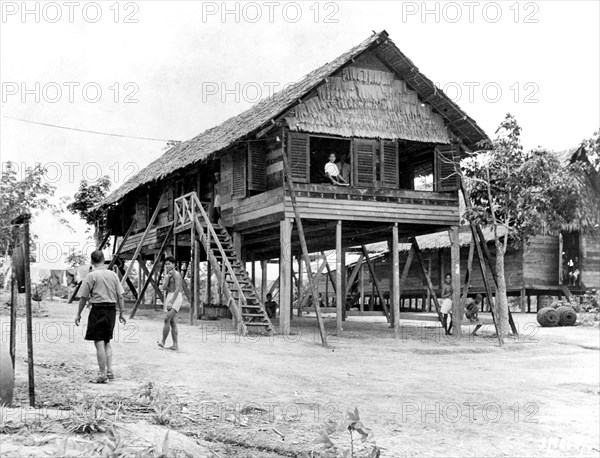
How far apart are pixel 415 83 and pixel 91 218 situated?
20.1 m

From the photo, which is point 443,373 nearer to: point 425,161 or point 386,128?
point 386,128

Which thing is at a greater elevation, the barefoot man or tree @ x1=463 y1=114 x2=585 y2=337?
tree @ x1=463 y1=114 x2=585 y2=337

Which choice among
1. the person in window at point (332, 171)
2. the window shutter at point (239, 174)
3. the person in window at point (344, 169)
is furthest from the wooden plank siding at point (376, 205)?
the window shutter at point (239, 174)

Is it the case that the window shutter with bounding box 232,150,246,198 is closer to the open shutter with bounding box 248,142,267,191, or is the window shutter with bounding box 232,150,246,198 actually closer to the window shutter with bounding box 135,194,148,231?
the open shutter with bounding box 248,142,267,191

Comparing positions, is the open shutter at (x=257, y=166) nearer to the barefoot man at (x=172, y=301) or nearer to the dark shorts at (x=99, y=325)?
the barefoot man at (x=172, y=301)

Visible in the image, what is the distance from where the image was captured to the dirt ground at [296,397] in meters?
5.73

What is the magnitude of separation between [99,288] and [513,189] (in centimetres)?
1226

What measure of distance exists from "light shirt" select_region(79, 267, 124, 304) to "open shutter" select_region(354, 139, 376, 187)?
9316 millimetres

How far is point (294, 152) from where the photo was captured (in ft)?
54.8

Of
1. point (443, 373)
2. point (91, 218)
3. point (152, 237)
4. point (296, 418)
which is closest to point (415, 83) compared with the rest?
point (443, 373)

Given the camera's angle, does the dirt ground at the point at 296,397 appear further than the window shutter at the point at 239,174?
No

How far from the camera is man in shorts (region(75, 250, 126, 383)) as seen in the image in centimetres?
866

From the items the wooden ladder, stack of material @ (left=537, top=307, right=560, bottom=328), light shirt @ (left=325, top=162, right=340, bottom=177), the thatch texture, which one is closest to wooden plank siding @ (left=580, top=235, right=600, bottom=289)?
stack of material @ (left=537, top=307, right=560, bottom=328)

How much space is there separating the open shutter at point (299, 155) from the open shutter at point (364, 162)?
1280mm
